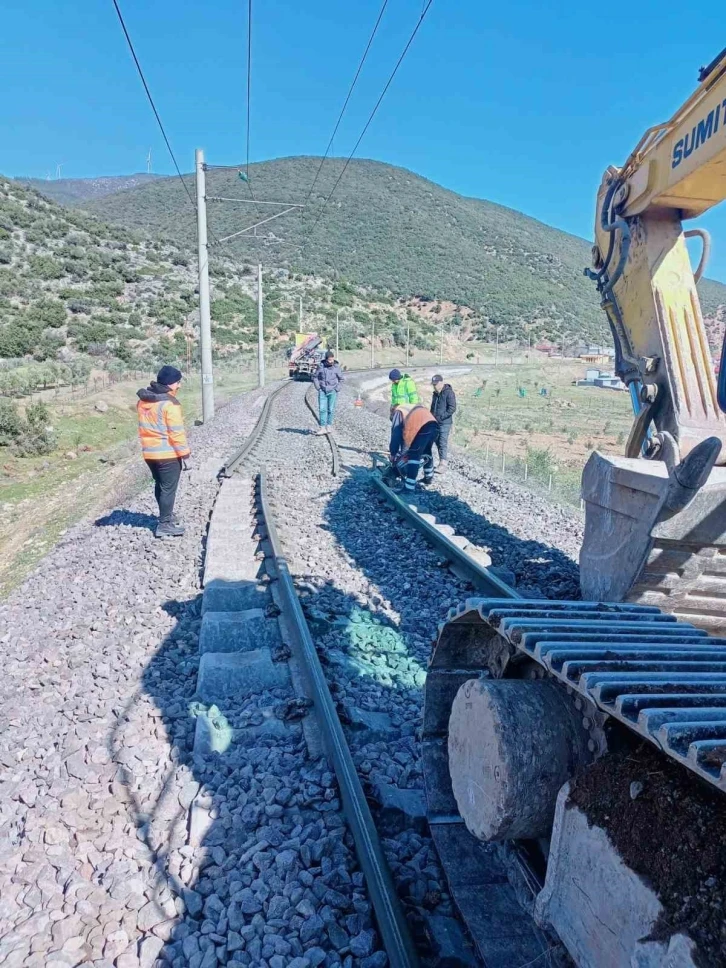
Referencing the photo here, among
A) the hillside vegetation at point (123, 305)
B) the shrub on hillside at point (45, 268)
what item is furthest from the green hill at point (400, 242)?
the shrub on hillside at point (45, 268)

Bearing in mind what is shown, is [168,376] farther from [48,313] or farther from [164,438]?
[48,313]

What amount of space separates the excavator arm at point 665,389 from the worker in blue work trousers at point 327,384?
9235 millimetres

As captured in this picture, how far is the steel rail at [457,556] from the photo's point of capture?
5866 mm

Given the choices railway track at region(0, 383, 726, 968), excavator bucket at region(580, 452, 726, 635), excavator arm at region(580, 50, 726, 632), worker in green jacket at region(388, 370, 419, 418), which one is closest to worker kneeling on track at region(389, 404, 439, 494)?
worker in green jacket at region(388, 370, 419, 418)

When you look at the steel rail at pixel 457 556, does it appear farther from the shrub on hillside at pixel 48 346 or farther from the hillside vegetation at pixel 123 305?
the shrub on hillside at pixel 48 346

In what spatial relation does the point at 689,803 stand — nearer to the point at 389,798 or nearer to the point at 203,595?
the point at 389,798

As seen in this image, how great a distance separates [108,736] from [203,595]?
2.05 meters

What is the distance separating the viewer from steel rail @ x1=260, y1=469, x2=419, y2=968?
8.23 ft

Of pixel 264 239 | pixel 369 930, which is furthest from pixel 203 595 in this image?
pixel 264 239

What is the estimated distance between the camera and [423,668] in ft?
15.8

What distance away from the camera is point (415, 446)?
10227 mm

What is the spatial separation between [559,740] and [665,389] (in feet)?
11.9

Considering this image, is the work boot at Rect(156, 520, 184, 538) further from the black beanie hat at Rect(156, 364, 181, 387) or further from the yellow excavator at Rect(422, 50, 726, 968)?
the yellow excavator at Rect(422, 50, 726, 968)

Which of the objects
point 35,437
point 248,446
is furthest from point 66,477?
point 248,446
